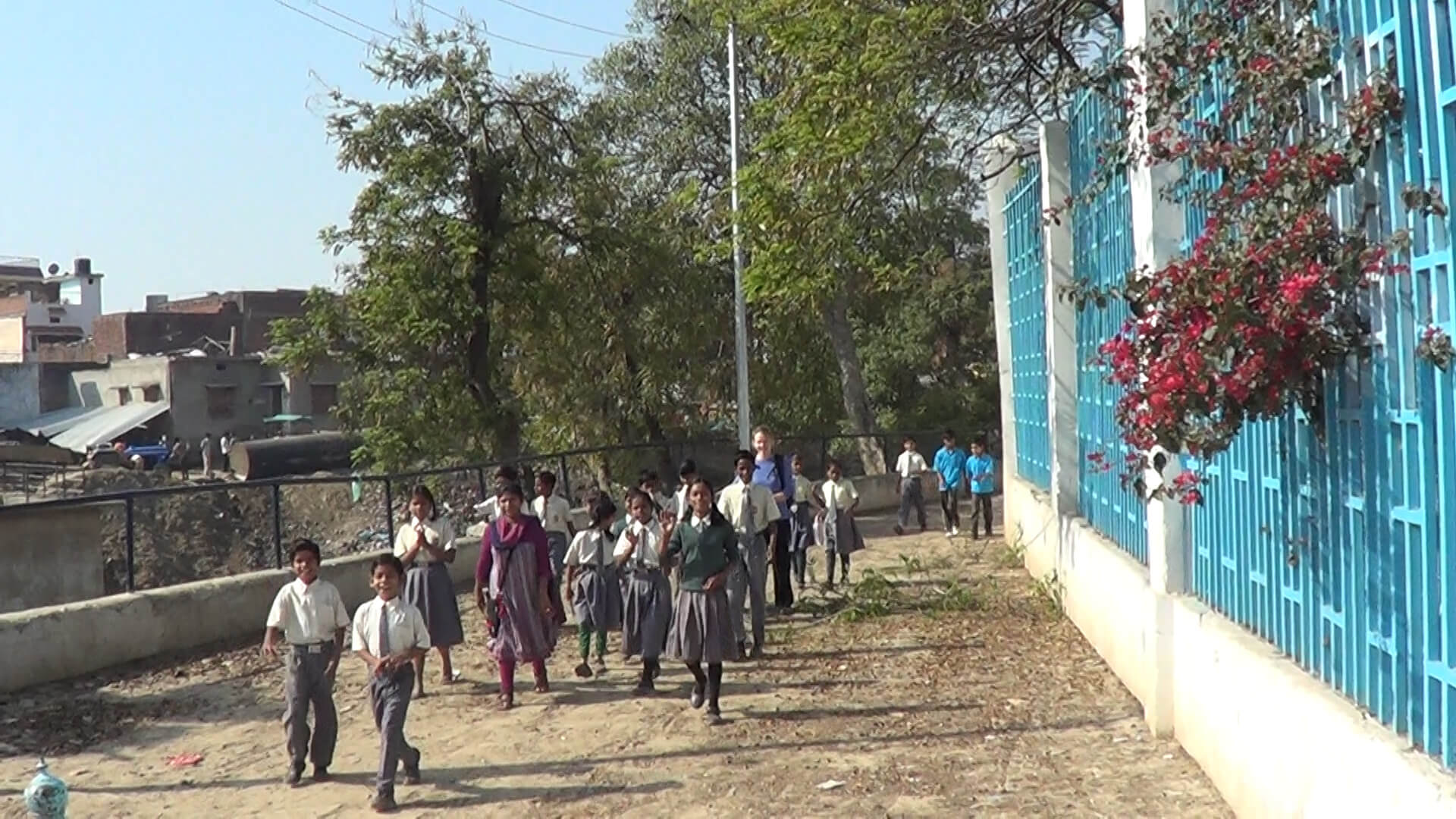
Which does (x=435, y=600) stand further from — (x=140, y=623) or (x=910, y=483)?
(x=910, y=483)

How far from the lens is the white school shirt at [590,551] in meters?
10.8

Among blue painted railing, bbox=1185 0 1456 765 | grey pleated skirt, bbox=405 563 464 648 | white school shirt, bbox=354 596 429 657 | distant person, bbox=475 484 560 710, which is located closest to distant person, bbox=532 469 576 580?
grey pleated skirt, bbox=405 563 464 648

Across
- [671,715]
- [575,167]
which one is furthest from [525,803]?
[575,167]

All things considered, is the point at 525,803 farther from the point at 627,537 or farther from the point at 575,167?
the point at 575,167

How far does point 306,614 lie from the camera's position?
8.09 metres

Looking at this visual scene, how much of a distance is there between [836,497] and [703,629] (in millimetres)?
5450

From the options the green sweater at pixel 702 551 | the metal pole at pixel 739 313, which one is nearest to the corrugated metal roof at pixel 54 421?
the metal pole at pixel 739 313

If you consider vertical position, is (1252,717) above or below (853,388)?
below

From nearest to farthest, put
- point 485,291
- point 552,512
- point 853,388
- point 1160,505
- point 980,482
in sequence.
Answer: point 1160,505 → point 552,512 → point 980,482 → point 485,291 → point 853,388

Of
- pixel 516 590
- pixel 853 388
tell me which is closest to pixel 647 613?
pixel 516 590

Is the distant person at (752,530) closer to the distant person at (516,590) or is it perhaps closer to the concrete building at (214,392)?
the distant person at (516,590)

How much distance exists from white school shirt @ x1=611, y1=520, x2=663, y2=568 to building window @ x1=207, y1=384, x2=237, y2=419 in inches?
1682

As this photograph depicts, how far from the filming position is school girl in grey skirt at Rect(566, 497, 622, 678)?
424 inches

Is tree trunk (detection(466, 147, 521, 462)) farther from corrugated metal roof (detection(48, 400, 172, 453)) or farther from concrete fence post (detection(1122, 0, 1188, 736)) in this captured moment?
corrugated metal roof (detection(48, 400, 172, 453))
